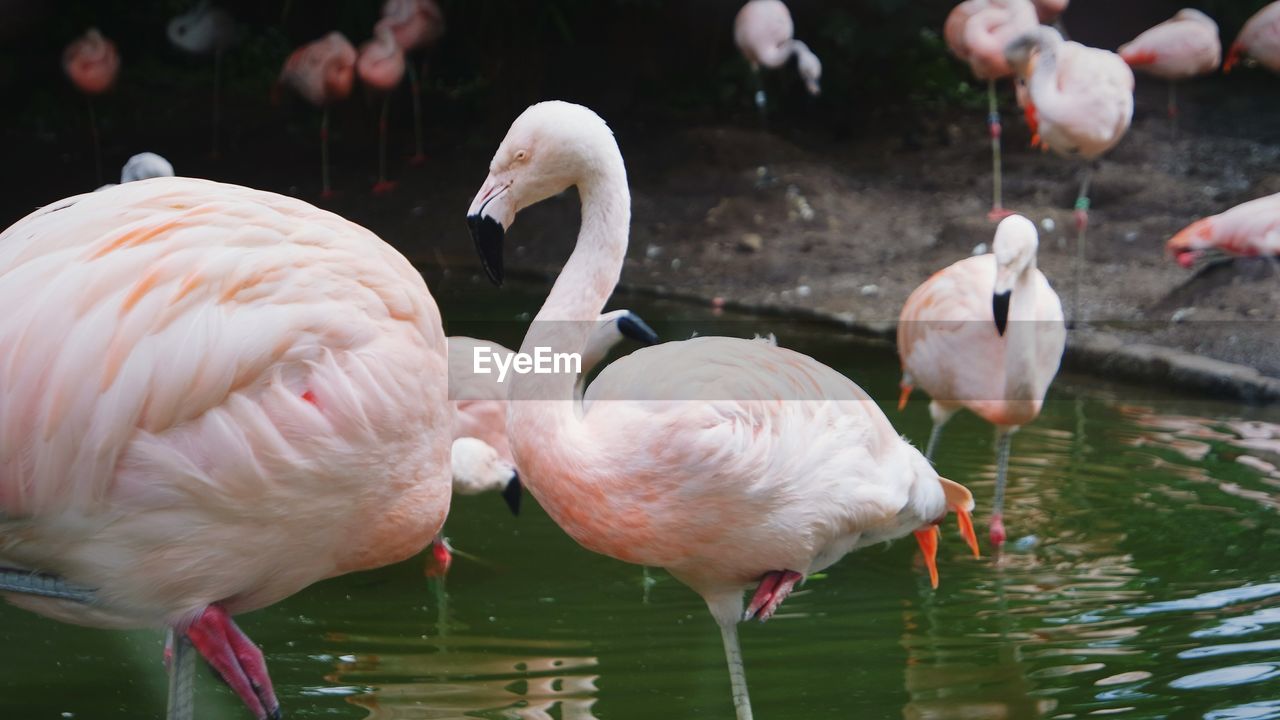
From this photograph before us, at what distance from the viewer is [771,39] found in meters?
9.76

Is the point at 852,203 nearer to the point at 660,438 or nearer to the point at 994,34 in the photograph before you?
the point at 994,34

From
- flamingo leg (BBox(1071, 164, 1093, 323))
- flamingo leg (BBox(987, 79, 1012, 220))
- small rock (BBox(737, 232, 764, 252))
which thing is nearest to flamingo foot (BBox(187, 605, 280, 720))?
flamingo leg (BBox(1071, 164, 1093, 323))

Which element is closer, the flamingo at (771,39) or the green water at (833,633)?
the green water at (833,633)

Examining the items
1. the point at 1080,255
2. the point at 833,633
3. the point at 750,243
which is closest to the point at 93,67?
the point at 750,243

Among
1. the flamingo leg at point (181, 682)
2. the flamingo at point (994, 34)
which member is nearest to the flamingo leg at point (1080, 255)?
the flamingo at point (994, 34)

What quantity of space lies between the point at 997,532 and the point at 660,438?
1.85 m

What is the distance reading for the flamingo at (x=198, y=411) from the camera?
221 cm

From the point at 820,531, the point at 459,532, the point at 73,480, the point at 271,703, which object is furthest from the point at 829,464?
the point at 459,532

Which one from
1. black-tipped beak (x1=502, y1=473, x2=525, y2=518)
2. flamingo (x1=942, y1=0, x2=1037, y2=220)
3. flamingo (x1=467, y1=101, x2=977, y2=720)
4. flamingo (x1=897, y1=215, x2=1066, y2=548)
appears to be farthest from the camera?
flamingo (x1=942, y1=0, x2=1037, y2=220)

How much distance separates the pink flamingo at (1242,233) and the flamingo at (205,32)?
7.70 m

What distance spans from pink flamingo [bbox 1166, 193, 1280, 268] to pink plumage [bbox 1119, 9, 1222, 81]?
11.2 ft

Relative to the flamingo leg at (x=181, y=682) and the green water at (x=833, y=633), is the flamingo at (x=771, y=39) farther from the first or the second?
the flamingo leg at (x=181, y=682)

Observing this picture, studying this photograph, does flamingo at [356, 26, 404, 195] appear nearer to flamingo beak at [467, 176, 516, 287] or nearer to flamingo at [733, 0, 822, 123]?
flamingo at [733, 0, 822, 123]

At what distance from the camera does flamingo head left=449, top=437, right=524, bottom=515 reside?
4.15 meters
